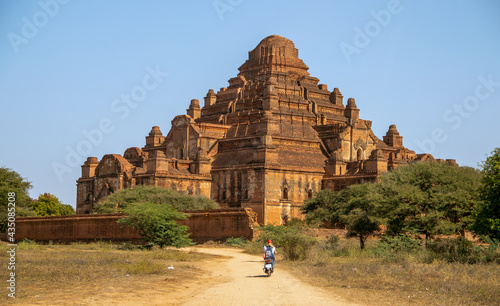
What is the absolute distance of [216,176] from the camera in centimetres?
5831

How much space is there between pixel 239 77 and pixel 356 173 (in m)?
18.4

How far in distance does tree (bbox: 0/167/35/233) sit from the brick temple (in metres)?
7.95

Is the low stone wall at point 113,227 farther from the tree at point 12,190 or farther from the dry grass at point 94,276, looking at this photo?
the dry grass at point 94,276

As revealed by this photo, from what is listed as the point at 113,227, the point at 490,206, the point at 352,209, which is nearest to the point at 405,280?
the point at 490,206

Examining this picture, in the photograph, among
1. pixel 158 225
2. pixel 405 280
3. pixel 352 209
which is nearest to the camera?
pixel 405 280

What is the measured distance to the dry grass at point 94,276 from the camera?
17547mm

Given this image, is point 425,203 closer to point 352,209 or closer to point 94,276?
point 352,209

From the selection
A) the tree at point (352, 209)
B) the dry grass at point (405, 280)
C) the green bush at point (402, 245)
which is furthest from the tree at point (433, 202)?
the dry grass at point (405, 280)

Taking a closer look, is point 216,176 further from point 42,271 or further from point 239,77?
point 42,271

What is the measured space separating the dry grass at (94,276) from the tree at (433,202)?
9.40 meters

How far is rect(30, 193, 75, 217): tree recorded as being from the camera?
66.0m

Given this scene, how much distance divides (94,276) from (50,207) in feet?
161

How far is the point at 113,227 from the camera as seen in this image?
4019 centimetres

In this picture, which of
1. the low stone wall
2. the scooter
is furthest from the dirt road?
the low stone wall
